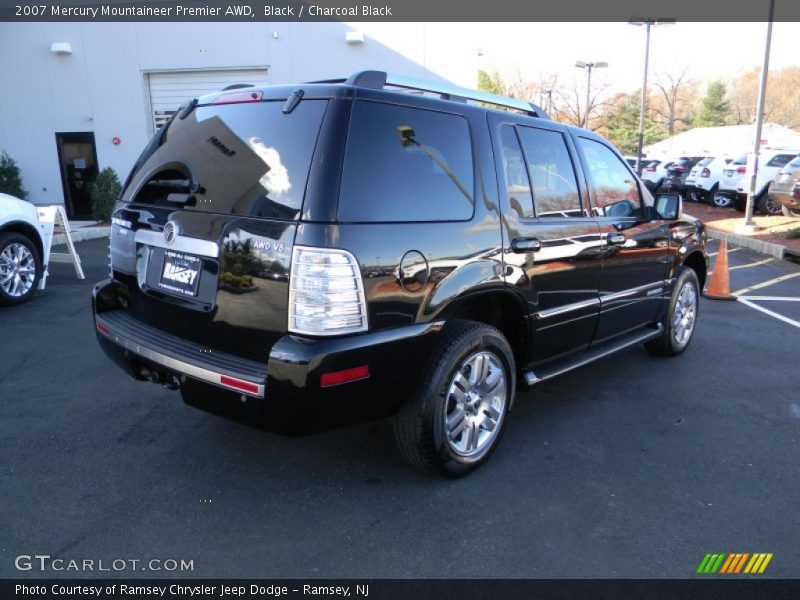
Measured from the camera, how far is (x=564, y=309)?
3.92 m

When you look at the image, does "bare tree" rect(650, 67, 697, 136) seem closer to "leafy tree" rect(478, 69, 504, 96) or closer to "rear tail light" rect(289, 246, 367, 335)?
"leafy tree" rect(478, 69, 504, 96)

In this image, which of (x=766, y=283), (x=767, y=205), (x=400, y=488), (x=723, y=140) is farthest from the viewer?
(x=723, y=140)

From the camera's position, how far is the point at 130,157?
16594 mm

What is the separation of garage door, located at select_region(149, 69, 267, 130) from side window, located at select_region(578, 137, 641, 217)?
13469mm

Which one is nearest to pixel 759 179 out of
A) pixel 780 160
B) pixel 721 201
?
pixel 780 160

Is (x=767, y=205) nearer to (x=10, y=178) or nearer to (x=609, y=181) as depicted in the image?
(x=609, y=181)

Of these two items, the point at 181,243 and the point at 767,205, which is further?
the point at 767,205

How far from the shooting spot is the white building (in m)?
15.6

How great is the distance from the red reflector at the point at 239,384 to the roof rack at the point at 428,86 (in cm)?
149

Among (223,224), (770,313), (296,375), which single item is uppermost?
(223,224)

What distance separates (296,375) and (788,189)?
54.4ft

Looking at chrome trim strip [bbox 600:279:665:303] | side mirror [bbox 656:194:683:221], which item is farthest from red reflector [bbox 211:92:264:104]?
side mirror [bbox 656:194:683:221]

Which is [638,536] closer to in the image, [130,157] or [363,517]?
[363,517]

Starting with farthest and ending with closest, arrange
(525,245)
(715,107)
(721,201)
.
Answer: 1. (715,107)
2. (721,201)
3. (525,245)
